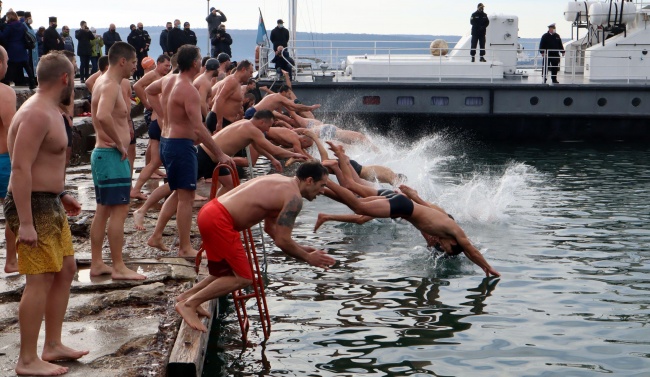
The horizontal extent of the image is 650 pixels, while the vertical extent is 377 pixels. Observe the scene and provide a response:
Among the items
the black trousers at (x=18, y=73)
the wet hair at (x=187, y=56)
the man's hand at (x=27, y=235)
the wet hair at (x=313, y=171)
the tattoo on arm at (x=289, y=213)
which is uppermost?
the wet hair at (x=187, y=56)

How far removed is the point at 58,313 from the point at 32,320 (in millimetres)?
378

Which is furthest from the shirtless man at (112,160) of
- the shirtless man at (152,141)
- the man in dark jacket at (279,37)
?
the man in dark jacket at (279,37)

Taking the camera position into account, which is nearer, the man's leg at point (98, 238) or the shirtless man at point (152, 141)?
the man's leg at point (98, 238)

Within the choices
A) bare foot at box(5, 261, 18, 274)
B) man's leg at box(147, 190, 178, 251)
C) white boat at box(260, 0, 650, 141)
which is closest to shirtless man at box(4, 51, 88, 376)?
bare foot at box(5, 261, 18, 274)

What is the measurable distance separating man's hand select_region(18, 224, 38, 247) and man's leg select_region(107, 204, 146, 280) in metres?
2.30

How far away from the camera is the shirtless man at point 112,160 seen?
764 cm

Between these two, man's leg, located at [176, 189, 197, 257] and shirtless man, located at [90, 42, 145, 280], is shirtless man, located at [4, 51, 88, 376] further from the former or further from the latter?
man's leg, located at [176, 189, 197, 257]

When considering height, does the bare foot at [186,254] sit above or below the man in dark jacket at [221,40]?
below

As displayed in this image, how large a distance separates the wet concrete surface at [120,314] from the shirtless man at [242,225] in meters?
0.40

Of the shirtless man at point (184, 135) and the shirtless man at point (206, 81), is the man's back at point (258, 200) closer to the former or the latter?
the shirtless man at point (184, 135)

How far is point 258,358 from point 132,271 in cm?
152

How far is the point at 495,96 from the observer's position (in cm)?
2297

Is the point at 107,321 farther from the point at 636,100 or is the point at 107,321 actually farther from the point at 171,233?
the point at 636,100

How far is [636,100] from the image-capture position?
75.3 feet
